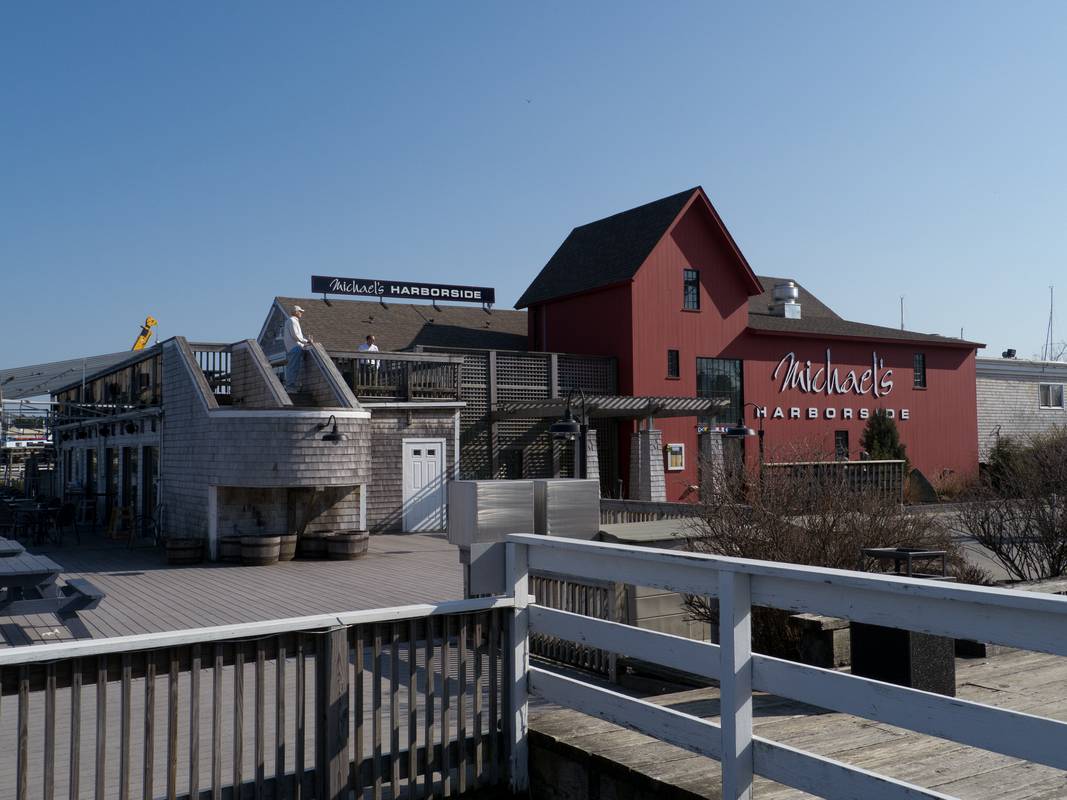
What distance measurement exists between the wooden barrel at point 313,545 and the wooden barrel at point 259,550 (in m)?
0.87

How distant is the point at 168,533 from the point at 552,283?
16718mm

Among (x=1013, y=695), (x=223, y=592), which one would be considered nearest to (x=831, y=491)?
(x=1013, y=695)

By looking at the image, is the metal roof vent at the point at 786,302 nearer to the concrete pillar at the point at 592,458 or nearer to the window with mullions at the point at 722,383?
the window with mullions at the point at 722,383

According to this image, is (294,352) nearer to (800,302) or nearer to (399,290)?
(399,290)

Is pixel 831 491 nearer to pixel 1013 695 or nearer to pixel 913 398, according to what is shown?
pixel 1013 695

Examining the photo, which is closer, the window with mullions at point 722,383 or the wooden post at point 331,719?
the wooden post at point 331,719

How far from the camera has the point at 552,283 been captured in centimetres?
3428

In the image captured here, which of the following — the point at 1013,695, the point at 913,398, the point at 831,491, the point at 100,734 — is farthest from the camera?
the point at 913,398

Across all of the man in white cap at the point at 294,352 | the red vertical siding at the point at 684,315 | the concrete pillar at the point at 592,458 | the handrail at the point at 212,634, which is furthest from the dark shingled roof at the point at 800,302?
the handrail at the point at 212,634

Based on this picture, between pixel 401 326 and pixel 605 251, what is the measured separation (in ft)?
24.5

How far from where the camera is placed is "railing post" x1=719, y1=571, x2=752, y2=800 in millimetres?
3973

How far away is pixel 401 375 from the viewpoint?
77.2 feet

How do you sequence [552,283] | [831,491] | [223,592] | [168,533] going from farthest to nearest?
[552,283]
[168,533]
[223,592]
[831,491]

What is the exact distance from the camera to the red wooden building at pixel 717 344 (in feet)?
101
